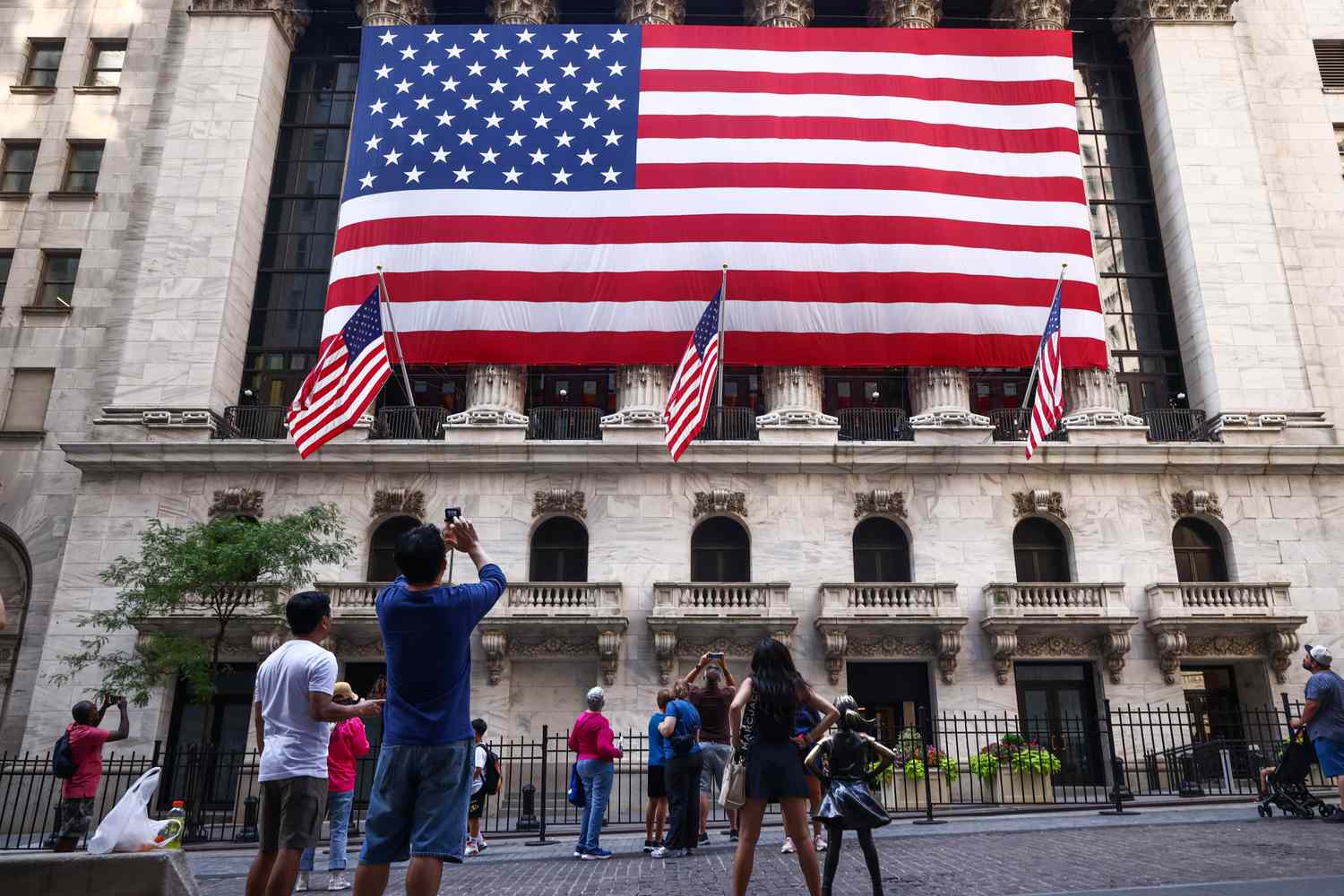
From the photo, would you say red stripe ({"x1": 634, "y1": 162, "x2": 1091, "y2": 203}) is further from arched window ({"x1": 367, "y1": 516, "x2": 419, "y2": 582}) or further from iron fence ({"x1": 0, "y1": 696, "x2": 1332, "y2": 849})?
iron fence ({"x1": 0, "y1": 696, "x2": 1332, "y2": 849})

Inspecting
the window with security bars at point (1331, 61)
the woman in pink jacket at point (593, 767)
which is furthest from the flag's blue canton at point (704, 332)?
the window with security bars at point (1331, 61)

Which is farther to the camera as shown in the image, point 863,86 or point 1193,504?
point 863,86

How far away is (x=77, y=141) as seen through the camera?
31.1 metres

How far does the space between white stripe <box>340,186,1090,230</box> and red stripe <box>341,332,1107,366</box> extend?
143 inches

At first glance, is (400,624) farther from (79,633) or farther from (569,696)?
(79,633)

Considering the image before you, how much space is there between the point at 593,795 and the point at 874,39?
80.2 ft

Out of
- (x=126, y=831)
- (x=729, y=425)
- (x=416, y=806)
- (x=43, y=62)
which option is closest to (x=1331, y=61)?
(x=729, y=425)

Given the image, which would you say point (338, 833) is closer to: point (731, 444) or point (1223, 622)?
point (731, 444)

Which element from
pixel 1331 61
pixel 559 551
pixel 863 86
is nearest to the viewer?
pixel 559 551

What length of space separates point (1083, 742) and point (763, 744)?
20.0m

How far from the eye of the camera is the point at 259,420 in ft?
91.2

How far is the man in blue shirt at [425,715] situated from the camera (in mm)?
4891

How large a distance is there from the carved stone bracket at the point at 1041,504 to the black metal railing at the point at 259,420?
20730 mm

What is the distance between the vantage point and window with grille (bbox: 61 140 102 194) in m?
30.8
